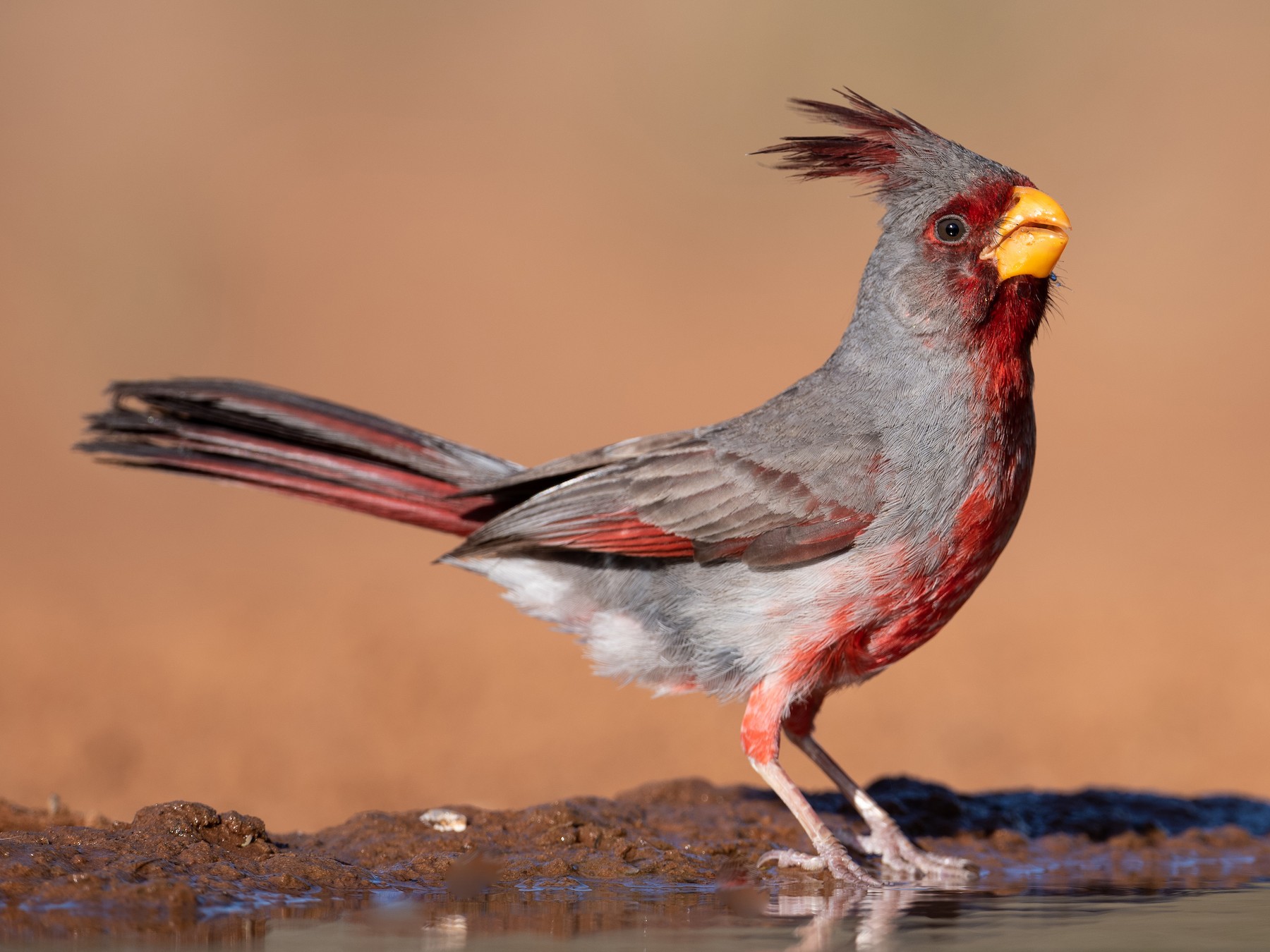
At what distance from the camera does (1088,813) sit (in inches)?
212

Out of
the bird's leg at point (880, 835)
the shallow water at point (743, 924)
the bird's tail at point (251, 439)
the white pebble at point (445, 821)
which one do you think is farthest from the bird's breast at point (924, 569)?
the bird's tail at point (251, 439)

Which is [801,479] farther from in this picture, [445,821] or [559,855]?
[445,821]

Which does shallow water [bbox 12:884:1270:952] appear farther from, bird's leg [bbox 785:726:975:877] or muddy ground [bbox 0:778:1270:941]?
bird's leg [bbox 785:726:975:877]

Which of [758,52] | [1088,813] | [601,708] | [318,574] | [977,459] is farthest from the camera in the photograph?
[758,52]

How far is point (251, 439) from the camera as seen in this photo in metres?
5.15

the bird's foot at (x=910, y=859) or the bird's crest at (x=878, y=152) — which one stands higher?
the bird's crest at (x=878, y=152)

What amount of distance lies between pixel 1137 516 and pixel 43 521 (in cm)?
1004

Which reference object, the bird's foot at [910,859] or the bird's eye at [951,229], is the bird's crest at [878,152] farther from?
the bird's foot at [910,859]

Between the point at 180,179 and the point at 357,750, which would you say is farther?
the point at 180,179

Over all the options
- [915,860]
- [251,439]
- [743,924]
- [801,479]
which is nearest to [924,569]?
[801,479]

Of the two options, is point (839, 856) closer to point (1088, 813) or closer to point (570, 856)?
point (570, 856)

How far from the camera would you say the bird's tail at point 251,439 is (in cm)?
513

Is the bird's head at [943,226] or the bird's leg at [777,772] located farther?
the bird's head at [943,226]

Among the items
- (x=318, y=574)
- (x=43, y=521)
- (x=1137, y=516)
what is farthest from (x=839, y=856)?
(x=43, y=521)
